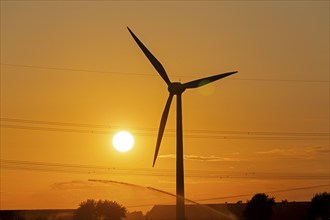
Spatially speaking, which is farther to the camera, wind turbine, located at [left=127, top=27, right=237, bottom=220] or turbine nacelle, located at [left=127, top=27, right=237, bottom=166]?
turbine nacelle, located at [left=127, top=27, right=237, bottom=166]

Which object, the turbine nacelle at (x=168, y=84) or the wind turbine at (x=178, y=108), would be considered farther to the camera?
the turbine nacelle at (x=168, y=84)

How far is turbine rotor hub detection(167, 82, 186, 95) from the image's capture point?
488ft

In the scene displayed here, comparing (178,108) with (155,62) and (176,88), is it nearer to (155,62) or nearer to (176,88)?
(176,88)

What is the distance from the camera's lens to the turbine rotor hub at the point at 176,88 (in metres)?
149

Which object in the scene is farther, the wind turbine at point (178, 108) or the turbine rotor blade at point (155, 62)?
the turbine rotor blade at point (155, 62)

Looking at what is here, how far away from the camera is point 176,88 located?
488 feet

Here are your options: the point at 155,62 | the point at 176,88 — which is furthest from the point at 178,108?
the point at 155,62

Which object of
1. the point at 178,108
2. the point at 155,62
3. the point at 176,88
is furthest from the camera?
the point at 155,62

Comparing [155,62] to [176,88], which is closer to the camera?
[176,88]

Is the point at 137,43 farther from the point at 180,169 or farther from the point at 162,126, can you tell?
the point at 180,169

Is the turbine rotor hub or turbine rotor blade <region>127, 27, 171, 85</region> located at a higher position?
turbine rotor blade <region>127, 27, 171, 85</region>

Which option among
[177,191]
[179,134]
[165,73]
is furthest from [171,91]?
[177,191]

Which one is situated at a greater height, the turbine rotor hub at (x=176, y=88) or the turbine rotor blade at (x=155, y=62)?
the turbine rotor blade at (x=155, y=62)

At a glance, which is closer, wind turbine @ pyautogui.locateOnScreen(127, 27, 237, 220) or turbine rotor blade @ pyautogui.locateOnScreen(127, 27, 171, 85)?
wind turbine @ pyautogui.locateOnScreen(127, 27, 237, 220)
